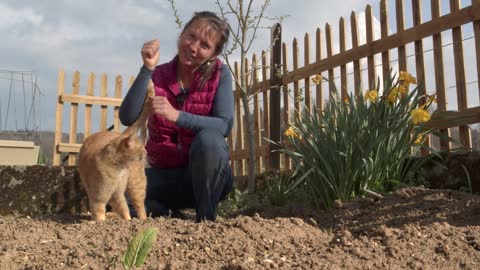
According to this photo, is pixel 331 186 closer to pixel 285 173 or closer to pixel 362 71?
pixel 285 173

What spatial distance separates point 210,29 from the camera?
3111mm

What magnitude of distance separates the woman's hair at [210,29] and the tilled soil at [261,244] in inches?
43.6

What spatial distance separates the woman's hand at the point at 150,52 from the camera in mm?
2656

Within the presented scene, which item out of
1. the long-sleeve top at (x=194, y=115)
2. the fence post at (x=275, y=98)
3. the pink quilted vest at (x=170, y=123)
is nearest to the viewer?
the long-sleeve top at (x=194, y=115)

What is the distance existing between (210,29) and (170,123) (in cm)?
64

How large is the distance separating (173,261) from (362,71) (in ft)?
12.3

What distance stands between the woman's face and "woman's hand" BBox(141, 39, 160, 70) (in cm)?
40

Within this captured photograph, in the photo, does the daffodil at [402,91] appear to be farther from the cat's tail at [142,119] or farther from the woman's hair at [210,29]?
the cat's tail at [142,119]

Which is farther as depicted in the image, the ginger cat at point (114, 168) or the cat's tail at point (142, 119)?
the cat's tail at point (142, 119)

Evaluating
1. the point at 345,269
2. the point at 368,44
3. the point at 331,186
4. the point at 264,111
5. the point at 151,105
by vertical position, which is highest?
the point at 368,44

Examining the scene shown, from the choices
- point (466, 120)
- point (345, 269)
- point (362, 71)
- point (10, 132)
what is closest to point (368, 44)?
point (362, 71)

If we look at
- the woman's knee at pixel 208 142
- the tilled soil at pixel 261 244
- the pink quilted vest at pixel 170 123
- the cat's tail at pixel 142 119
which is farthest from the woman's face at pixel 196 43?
the tilled soil at pixel 261 244

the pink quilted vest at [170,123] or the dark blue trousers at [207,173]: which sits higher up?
the pink quilted vest at [170,123]

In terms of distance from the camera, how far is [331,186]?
2988 millimetres
